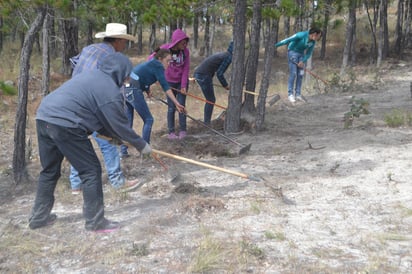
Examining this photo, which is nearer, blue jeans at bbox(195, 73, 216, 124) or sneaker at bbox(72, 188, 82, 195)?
sneaker at bbox(72, 188, 82, 195)

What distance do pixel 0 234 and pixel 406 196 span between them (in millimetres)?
3658

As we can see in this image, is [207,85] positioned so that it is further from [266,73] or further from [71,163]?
[71,163]

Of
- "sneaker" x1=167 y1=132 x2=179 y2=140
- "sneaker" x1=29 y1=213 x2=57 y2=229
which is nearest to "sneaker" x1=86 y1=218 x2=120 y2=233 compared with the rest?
"sneaker" x1=29 y1=213 x2=57 y2=229

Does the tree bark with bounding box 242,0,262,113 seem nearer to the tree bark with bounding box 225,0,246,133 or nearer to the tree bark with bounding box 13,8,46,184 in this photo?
the tree bark with bounding box 225,0,246,133

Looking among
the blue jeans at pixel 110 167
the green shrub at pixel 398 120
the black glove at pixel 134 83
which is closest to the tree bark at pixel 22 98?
the blue jeans at pixel 110 167

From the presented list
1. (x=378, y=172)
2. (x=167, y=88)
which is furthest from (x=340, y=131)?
(x=167, y=88)

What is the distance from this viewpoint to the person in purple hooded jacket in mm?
6631

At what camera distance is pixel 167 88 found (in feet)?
20.1

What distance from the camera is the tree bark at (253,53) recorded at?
710 centimetres

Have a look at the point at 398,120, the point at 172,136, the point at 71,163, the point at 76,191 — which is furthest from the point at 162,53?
the point at 398,120

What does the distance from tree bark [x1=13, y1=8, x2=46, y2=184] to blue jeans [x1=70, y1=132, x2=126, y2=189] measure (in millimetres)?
731

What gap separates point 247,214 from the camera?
411 cm

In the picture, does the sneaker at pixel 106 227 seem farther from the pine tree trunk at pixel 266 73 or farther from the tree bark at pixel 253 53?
the tree bark at pixel 253 53

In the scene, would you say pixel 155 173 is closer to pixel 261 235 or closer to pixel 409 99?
pixel 261 235
